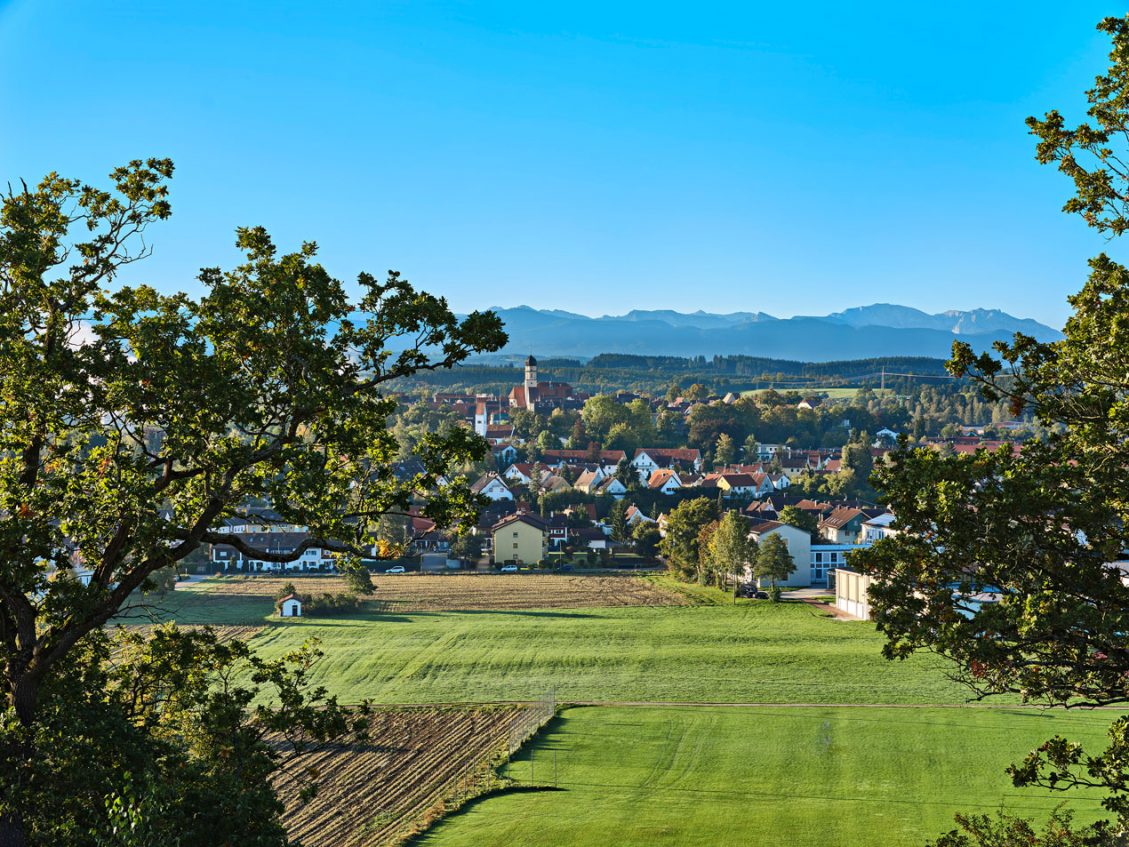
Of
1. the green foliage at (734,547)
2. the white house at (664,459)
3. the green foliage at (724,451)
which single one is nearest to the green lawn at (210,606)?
the green foliage at (734,547)

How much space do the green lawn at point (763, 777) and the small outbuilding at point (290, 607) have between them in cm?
2236

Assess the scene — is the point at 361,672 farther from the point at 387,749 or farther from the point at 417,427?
the point at 417,427

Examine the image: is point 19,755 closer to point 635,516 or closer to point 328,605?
point 328,605

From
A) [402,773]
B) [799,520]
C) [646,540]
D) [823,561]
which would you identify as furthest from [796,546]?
[402,773]

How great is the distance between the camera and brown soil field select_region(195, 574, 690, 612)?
52844mm

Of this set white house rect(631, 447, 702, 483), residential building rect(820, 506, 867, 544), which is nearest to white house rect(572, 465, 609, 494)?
white house rect(631, 447, 702, 483)

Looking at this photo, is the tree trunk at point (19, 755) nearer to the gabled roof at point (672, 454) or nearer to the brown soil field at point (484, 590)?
the brown soil field at point (484, 590)

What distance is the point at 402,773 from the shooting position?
82.5ft

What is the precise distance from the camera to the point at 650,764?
1034 inches

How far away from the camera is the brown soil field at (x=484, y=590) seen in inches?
2080

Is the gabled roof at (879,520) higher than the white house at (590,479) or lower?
lower

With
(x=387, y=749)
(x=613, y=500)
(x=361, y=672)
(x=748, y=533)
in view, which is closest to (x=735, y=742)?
(x=387, y=749)

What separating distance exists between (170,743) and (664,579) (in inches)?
2055

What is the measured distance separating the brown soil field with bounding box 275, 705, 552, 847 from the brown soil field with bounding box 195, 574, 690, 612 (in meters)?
20.9
